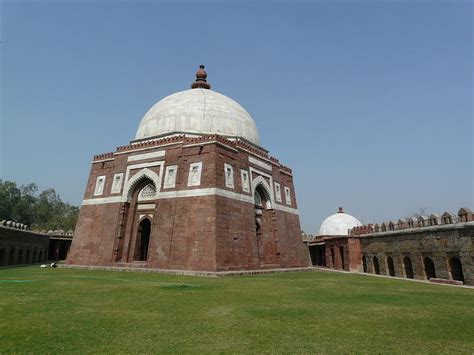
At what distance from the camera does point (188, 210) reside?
746 inches

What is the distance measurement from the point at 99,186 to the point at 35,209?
139 ft

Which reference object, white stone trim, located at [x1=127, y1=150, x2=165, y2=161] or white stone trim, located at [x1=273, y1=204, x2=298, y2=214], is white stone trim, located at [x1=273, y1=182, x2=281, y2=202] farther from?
white stone trim, located at [x1=127, y1=150, x2=165, y2=161]

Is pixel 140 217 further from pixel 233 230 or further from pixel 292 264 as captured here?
pixel 292 264

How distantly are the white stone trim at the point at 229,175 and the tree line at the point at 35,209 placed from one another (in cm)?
4210

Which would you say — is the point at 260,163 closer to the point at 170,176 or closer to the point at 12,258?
the point at 170,176

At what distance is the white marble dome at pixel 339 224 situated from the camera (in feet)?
118

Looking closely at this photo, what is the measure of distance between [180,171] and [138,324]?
587 inches

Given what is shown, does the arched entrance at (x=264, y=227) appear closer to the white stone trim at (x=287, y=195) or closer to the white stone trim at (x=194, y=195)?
the white stone trim at (x=194, y=195)

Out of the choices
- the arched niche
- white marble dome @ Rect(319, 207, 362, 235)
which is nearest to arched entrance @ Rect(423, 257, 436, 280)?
the arched niche

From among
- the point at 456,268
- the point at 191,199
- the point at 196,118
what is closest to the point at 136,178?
the point at 191,199

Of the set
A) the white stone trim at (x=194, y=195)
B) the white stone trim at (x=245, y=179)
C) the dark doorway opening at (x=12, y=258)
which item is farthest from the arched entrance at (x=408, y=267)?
the dark doorway opening at (x=12, y=258)

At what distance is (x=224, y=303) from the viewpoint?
812 centimetres

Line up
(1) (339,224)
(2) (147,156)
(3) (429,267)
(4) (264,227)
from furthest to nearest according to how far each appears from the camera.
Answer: (1) (339,224)
(4) (264,227)
(2) (147,156)
(3) (429,267)

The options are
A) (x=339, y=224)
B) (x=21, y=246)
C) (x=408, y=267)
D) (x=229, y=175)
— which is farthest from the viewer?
(x=339, y=224)
